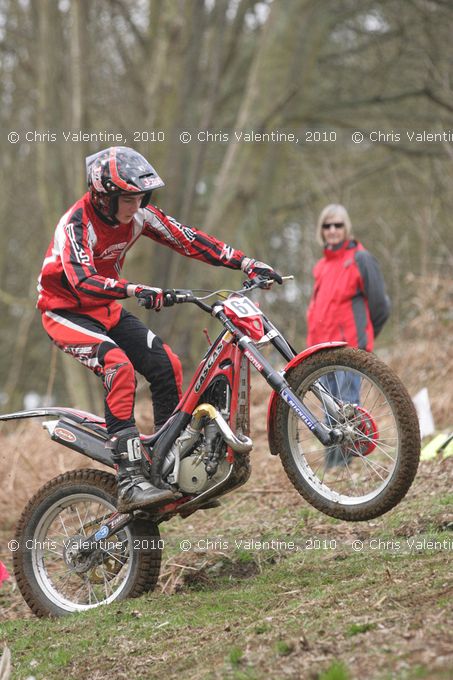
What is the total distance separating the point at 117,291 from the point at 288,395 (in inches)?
43.7

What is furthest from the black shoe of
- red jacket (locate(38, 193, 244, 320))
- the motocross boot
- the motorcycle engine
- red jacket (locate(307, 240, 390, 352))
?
red jacket (locate(307, 240, 390, 352))

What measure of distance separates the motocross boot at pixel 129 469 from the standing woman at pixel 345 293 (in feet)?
9.64

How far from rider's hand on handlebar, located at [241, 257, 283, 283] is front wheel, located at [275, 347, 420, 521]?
69 cm

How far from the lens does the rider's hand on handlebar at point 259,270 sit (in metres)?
5.86

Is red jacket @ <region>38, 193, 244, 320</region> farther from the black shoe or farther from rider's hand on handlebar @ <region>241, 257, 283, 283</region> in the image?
the black shoe

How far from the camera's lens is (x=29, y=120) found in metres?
21.8

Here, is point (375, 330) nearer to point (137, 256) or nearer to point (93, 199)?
point (93, 199)

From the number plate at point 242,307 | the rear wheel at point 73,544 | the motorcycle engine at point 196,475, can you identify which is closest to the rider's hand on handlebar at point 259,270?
the number plate at point 242,307

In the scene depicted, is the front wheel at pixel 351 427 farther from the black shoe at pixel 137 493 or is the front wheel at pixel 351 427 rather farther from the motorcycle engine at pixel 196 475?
the black shoe at pixel 137 493

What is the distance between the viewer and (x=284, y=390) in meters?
5.36

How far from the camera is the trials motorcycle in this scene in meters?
5.23

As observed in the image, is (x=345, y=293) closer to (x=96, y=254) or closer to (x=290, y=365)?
(x=96, y=254)

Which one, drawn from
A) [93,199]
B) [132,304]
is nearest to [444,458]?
[93,199]

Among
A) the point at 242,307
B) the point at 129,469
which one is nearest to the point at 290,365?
the point at 242,307
